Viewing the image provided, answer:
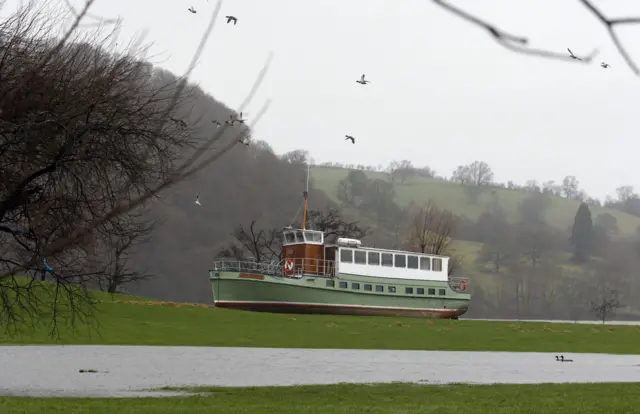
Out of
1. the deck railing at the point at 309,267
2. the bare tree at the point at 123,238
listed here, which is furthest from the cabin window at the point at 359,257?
the bare tree at the point at 123,238

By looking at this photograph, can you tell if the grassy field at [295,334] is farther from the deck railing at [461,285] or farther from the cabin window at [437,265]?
the deck railing at [461,285]

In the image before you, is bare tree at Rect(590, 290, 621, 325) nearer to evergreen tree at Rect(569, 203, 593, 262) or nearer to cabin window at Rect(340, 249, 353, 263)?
cabin window at Rect(340, 249, 353, 263)

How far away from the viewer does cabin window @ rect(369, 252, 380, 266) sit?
57.8 meters

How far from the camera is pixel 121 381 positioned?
18.3 m

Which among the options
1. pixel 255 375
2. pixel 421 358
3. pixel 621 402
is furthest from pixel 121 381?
pixel 421 358

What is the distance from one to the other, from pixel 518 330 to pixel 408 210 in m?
118

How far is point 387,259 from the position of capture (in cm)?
5831

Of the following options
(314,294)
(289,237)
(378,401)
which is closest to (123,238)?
(378,401)

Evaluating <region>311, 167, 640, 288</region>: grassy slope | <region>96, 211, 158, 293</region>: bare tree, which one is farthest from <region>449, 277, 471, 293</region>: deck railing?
<region>311, 167, 640, 288</region>: grassy slope

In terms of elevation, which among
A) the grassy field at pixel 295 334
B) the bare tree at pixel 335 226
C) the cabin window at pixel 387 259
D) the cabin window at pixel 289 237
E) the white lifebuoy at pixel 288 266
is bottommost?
the grassy field at pixel 295 334

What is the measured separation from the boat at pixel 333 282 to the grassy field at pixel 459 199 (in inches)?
3958

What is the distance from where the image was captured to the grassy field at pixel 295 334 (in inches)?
1287

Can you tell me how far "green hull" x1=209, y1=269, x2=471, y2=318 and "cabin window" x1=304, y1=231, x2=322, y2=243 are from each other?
2882mm

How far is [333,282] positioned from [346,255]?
2174mm
